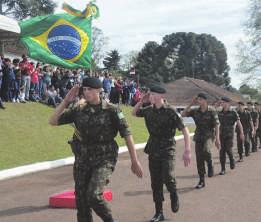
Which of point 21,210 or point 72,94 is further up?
point 72,94

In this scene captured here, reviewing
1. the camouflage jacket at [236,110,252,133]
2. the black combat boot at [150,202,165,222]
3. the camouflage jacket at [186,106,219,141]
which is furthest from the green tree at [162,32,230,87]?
the black combat boot at [150,202,165,222]

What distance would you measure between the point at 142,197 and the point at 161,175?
1.89 meters

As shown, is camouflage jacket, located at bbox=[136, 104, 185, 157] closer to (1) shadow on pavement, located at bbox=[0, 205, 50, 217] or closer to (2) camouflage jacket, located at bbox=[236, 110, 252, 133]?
(1) shadow on pavement, located at bbox=[0, 205, 50, 217]

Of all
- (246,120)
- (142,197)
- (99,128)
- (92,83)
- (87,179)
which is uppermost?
(92,83)

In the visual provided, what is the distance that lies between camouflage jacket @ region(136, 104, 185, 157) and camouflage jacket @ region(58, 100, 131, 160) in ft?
5.93

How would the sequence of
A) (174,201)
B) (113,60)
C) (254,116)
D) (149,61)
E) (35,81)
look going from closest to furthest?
(174,201) < (254,116) < (35,81) < (113,60) < (149,61)

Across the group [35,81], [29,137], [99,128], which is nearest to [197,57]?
[35,81]

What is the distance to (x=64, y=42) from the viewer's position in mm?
10039

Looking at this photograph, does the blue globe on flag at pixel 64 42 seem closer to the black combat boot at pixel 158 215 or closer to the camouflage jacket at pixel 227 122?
the black combat boot at pixel 158 215

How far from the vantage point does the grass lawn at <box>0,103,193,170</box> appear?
47.1 ft

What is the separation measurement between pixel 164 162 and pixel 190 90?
236ft

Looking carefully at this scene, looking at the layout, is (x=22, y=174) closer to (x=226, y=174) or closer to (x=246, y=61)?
(x=226, y=174)

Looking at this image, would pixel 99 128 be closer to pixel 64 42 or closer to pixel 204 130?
pixel 64 42

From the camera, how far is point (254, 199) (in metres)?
9.26
